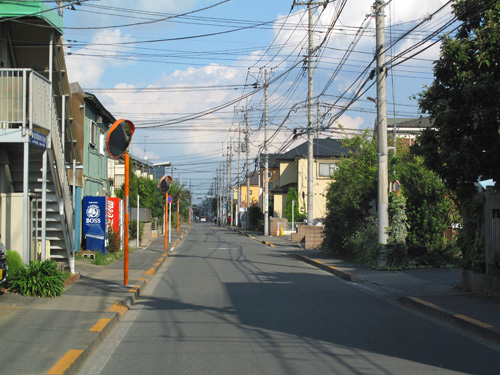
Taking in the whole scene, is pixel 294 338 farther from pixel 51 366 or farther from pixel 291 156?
pixel 291 156

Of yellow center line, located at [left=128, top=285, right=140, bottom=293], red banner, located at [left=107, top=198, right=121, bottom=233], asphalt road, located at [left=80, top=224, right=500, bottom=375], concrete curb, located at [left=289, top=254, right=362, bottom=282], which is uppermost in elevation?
red banner, located at [left=107, top=198, right=121, bottom=233]

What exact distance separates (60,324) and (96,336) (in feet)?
3.22

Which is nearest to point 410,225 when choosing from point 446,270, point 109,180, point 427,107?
point 446,270

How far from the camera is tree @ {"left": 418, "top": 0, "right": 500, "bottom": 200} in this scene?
9.52 meters

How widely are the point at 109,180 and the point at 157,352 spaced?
2343 centimetres

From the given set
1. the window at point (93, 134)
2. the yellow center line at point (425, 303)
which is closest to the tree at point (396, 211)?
the yellow center line at point (425, 303)

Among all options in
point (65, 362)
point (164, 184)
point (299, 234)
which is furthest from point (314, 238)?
point (65, 362)

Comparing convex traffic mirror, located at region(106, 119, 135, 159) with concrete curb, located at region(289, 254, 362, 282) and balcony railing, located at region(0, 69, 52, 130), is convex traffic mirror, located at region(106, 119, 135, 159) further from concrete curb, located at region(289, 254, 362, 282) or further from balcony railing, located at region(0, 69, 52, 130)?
concrete curb, located at region(289, 254, 362, 282)

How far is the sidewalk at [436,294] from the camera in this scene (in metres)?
8.09

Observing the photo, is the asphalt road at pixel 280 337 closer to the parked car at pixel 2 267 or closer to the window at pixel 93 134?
the parked car at pixel 2 267

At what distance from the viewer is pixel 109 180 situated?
95.2ft

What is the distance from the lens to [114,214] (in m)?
22.3

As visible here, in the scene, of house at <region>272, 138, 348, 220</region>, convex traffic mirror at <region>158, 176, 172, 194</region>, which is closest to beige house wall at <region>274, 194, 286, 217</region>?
house at <region>272, 138, 348, 220</region>

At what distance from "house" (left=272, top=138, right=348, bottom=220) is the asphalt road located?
38116mm
